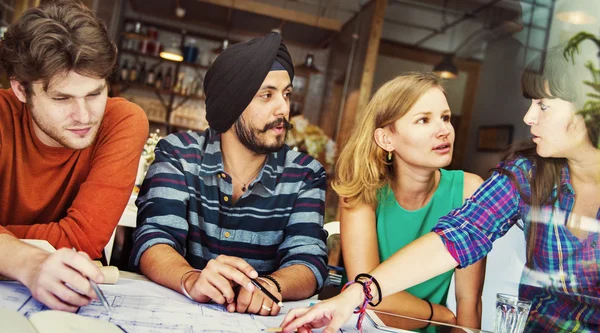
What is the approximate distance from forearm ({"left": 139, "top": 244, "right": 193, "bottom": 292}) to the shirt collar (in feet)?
0.96

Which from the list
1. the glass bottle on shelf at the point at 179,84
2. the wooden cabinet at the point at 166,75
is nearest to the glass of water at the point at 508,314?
the wooden cabinet at the point at 166,75

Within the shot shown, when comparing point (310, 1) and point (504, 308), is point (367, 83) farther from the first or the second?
point (504, 308)

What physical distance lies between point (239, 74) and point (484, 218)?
0.77m

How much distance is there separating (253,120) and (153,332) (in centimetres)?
90

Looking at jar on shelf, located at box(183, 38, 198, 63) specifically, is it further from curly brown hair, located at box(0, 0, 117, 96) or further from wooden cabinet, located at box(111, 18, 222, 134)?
curly brown hair, located at box(0, 0, 117, 96)

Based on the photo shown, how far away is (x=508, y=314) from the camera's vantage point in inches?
45.0

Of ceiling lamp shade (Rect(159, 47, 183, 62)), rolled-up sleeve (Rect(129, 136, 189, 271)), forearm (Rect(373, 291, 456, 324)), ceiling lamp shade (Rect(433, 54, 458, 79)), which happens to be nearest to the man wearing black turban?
rolled-up sleeve (Rect(129, 136, 189, 271))

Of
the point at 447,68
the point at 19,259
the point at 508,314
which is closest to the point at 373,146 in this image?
the point at 508,314

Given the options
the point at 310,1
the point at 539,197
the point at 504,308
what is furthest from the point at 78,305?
the point at 310,1

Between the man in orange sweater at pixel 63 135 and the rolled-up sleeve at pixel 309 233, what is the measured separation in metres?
0.44

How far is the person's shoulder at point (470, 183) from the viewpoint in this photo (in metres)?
1.86

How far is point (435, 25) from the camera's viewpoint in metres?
5.85

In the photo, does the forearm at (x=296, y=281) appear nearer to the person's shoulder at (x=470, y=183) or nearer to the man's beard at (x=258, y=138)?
the man's beard at (x=258, y=138)

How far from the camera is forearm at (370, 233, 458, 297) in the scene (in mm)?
1242
